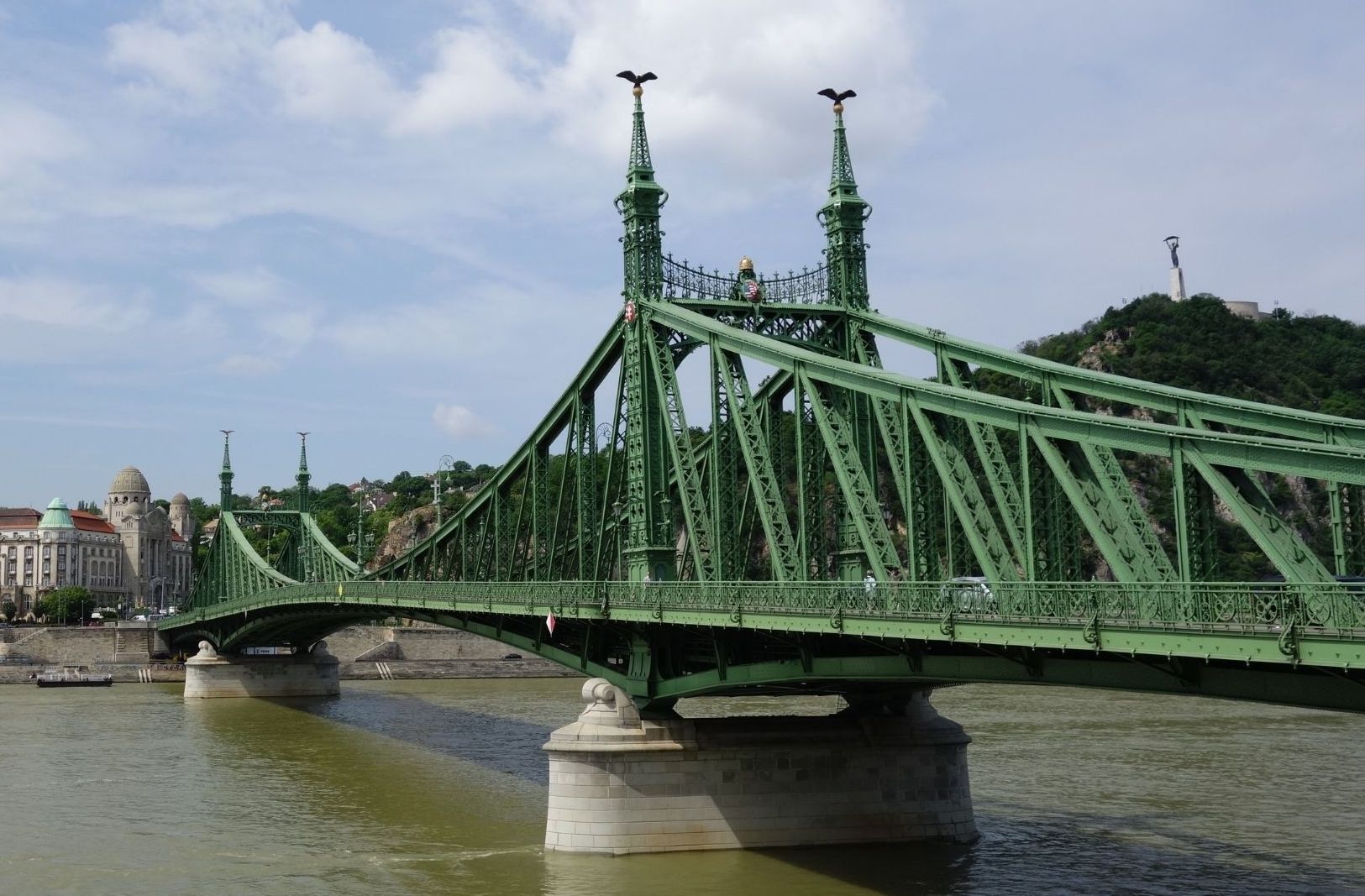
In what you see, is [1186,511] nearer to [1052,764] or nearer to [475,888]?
[475,888]

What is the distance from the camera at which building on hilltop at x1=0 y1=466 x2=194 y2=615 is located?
173 m

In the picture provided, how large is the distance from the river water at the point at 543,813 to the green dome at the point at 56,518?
118 metres

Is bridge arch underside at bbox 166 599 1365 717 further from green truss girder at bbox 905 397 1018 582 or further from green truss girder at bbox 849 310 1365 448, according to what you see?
green truss girder at bbox 849 310 1365 448

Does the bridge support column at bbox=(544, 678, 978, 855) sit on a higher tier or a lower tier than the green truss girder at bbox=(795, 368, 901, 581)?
lower

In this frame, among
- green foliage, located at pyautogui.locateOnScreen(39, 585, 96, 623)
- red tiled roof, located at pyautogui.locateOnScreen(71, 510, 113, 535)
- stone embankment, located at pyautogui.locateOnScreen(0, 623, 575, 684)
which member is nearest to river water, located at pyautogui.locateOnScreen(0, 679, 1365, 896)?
stone embankment, located at pyautogui.locateOnScreen(0, 623, 575, 684)

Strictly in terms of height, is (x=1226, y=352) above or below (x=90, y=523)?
above

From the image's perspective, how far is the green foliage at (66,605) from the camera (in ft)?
463

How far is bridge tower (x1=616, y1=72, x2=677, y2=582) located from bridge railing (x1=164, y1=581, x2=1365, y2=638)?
183 centimetres

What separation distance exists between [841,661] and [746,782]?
6.75 metres

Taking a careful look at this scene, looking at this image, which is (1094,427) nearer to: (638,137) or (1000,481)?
(1000,481)

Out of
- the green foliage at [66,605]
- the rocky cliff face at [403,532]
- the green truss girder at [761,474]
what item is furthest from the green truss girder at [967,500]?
the rocky cliff face at [403,532]

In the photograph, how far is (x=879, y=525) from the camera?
25.5m

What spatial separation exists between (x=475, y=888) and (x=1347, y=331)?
113219mm

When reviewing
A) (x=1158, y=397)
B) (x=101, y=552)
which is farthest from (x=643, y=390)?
(x=101, y=552)
